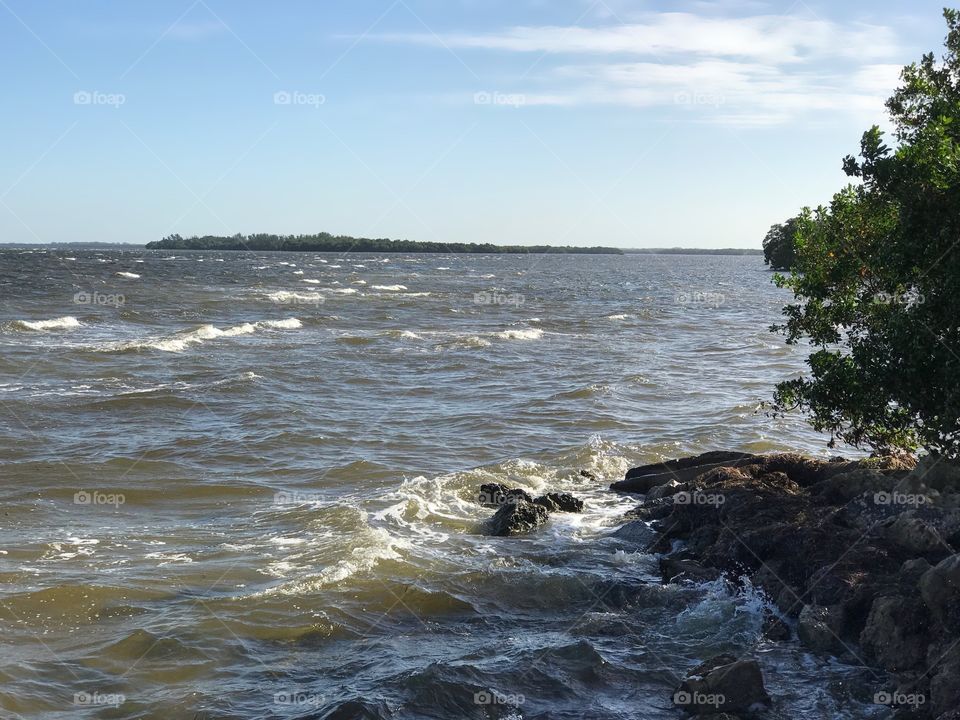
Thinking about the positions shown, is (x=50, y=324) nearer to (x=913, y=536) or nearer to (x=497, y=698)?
(x=497, y=698)

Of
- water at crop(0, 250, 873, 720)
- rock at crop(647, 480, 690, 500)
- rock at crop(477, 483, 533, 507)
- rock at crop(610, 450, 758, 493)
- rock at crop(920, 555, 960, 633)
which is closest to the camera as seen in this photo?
rock at crop(920, 555, 960, 633)

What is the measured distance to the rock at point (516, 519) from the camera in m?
15.9

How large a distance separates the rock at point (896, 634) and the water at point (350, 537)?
37cm

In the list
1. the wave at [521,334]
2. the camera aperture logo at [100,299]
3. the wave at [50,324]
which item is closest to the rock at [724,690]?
the wave at [521,334]

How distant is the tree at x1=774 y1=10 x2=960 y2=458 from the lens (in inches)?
466

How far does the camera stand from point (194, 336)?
42.3 metres

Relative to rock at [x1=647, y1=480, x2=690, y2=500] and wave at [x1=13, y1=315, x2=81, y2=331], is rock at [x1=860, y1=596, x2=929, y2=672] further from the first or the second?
wave at [x1=13, y1=315, x2=81, y2=331]

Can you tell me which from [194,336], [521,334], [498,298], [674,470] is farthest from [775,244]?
[674,470]

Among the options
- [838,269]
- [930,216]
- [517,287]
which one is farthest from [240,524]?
[517,287]

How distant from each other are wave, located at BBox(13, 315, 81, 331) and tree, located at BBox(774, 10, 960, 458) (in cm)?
3761

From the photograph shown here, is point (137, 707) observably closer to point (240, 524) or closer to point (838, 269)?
point (240, 524)

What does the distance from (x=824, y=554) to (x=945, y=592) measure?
2.52m

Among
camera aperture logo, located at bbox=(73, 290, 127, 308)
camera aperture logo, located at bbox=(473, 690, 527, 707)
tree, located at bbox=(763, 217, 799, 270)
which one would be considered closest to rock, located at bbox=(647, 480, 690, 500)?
camera aperture logo, located at bbox=(473, 690, 527, 707)

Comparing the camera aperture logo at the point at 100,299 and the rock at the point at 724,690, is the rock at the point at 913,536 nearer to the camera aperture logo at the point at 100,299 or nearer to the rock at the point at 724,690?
the rock at the point at 724,690
